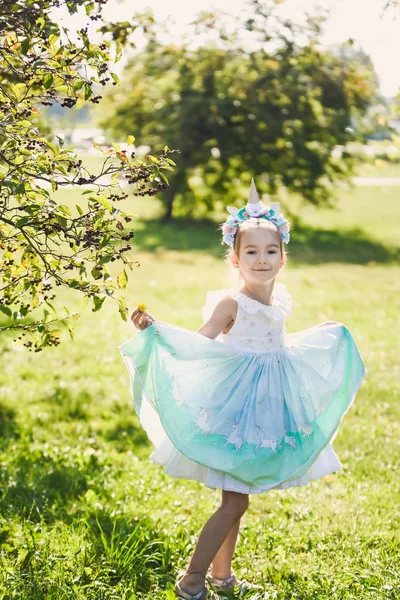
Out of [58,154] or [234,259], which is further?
[234,259]

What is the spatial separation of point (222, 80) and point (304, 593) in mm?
15032

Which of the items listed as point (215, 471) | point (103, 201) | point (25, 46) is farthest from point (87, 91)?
point (215, 471)

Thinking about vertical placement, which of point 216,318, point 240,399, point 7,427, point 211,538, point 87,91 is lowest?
point 7,427

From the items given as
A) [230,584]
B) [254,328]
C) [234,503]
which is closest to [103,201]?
[254,328]

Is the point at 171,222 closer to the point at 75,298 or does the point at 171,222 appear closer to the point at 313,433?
the point at 75,298

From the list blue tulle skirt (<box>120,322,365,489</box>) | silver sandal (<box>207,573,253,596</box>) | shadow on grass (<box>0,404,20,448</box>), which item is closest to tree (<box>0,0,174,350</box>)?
blue tulle skirt (<box>120,322,365,489</box>)

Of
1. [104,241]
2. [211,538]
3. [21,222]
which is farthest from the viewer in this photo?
[211,538]

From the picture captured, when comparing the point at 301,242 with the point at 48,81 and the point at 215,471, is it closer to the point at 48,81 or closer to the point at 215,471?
the point at 215,471

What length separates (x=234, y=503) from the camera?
335cm

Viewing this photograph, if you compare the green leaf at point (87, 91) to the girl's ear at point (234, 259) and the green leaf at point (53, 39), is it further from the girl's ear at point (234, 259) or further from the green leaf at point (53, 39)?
the girl's ear at point (234, 259)

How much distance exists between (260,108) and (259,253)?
13816mm

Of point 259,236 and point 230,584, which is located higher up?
point 259,236

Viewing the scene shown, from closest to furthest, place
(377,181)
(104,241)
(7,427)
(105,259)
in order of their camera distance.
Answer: (104,241)
(105,259)
(7,427)
(377,181)

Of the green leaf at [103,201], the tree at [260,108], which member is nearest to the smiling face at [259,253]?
the green leaf at [103,201]
